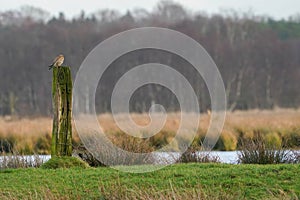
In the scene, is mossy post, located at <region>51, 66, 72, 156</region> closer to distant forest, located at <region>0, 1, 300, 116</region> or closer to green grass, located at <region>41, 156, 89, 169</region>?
green grass, located at <region>41, 156, 89, 169</region>

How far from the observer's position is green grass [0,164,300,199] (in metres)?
11.3

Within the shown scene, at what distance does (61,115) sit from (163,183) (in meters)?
3.25

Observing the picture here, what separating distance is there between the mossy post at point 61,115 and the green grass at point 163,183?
3.86ft

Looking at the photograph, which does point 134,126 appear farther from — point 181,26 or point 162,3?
point 162,3

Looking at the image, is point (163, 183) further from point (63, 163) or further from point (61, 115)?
point (61, 115)

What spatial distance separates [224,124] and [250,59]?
105ft

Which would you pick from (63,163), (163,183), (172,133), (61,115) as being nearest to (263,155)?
(163,183)

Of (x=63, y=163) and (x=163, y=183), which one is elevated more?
(x=163, y=183)

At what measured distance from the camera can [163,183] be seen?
40.2 ft

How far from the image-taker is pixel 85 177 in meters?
13.0

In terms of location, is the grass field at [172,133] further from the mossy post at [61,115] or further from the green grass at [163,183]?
the green grass at [163,183]

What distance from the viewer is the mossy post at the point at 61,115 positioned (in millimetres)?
14859

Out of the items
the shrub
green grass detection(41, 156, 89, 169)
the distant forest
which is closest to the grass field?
the shrub

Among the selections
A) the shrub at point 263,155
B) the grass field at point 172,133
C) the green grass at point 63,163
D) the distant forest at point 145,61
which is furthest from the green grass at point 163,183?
the distant forest at point 145,61
